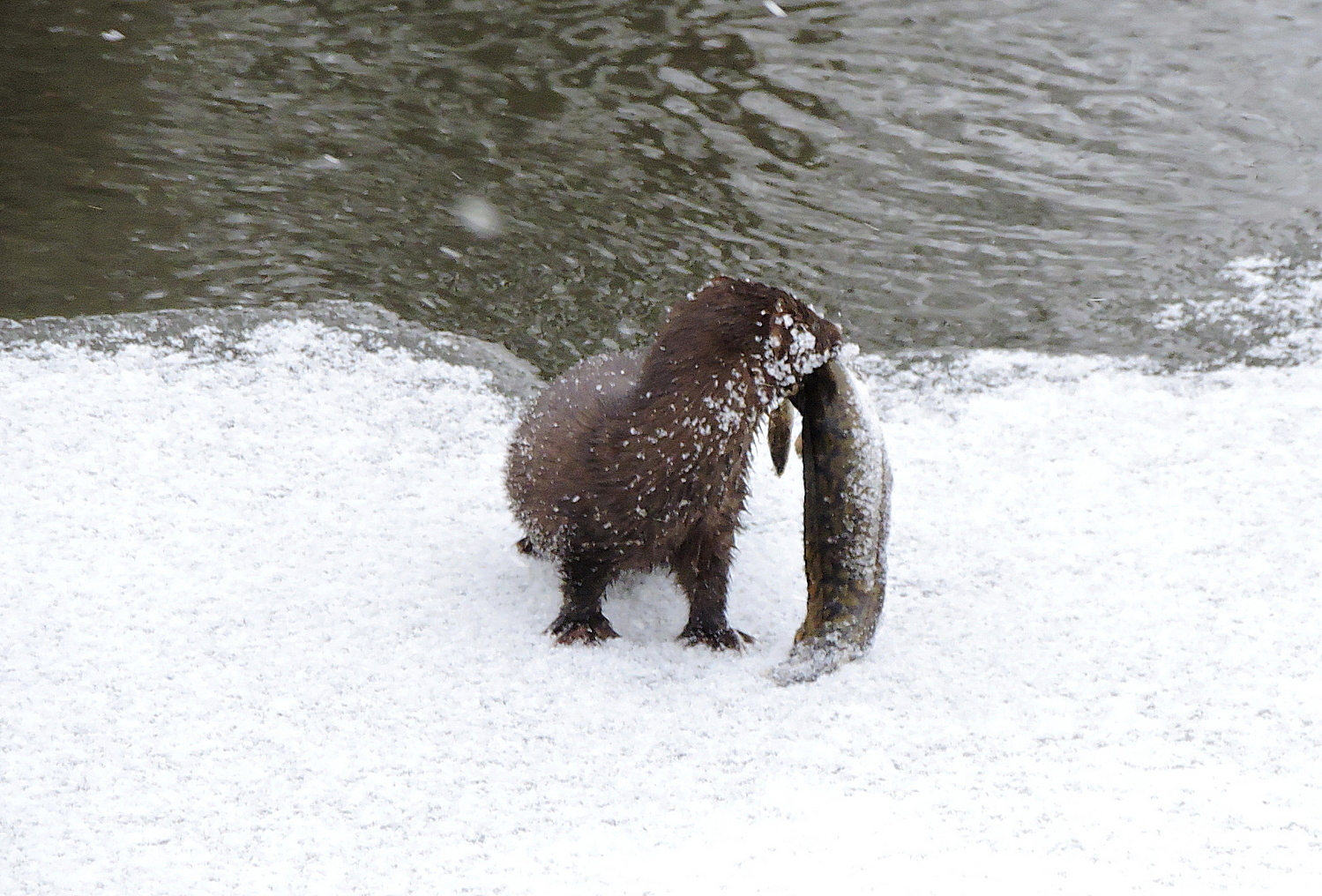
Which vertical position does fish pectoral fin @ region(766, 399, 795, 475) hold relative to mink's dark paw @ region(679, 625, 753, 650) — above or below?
above

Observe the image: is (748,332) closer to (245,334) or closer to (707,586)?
(707,586)

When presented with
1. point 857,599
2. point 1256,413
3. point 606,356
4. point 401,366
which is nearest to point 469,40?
point 401,366

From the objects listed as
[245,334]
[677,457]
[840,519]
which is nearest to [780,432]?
[840,519]

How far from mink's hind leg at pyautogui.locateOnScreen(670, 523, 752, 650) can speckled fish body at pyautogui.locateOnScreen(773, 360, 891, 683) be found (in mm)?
185

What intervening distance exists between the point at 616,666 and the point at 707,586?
→ 0.98ft

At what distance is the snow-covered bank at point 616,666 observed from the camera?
2684mm

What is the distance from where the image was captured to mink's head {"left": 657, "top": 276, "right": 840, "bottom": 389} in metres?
3.02

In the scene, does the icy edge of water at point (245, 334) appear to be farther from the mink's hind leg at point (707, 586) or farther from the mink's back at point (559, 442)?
the mink's hind leg at point (707, 586)

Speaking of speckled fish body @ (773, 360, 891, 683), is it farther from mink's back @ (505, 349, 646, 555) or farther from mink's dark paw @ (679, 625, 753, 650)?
mink's back @ (505, 349, 646, 555)

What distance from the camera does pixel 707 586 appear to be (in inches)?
132

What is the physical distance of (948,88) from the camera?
750cm

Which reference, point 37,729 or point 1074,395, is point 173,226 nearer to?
point 37,729

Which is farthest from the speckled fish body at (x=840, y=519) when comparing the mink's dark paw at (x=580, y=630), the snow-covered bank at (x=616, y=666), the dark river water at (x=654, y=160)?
the dark river water at (x=654, y=160)

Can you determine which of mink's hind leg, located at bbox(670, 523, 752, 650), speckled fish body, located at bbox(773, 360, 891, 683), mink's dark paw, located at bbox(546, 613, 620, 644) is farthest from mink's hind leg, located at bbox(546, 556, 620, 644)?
speckled fish body, located at bbox(773, 360, 891, 683)
